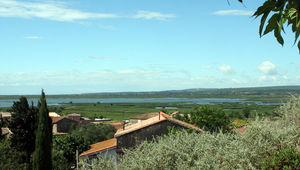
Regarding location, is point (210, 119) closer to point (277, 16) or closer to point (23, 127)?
point (23, 127)

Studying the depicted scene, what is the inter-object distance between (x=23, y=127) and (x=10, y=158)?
12.0ft

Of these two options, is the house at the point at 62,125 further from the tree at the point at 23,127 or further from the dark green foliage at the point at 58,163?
the dark green foliage at the point at 58,163

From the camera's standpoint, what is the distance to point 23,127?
26.8 m

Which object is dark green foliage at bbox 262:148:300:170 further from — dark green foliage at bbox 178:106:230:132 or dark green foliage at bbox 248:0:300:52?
dark green foliage at bbox 178:106:230:132

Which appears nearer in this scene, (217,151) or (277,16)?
(277,16)

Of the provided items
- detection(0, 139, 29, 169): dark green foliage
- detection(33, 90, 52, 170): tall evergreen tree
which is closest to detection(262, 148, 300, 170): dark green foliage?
detection(33, 90, 52, 170): tall evergreen tree

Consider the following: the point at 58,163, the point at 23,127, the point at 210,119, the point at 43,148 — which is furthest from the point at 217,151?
the point at 23,127

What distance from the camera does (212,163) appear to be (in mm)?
7184

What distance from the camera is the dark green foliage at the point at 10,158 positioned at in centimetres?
2189

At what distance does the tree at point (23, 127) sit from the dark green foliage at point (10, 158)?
42cm

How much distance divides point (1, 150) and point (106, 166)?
716 inches

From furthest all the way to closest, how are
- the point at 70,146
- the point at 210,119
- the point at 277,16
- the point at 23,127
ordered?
the point at 70,146 < the point at 210,119 < the point at 23,127 < the point at 277,16

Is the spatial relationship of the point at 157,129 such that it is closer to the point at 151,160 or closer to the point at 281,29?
the point at 151,160

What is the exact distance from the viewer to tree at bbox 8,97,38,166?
85.1 feet
